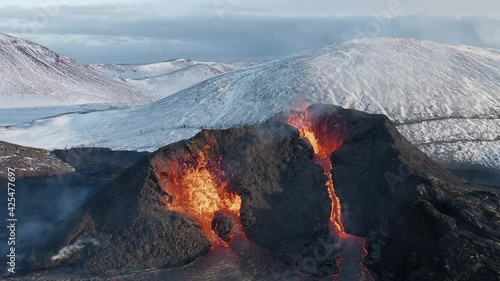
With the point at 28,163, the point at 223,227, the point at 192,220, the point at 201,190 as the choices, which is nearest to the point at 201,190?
the point at 201,190

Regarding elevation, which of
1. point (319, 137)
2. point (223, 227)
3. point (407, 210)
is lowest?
point (407, 210)

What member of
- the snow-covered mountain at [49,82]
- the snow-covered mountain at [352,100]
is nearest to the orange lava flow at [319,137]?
the snow-covered mountain at [352,100]

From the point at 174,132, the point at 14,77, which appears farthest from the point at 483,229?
the point at 14,77

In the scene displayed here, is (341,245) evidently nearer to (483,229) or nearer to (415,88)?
(483,229)

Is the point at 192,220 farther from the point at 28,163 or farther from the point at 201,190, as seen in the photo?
the point at 28,163

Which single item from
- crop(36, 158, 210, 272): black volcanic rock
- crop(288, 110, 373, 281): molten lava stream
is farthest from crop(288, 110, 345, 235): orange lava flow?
crop(36, 158, 210, 272): black volcanic rock

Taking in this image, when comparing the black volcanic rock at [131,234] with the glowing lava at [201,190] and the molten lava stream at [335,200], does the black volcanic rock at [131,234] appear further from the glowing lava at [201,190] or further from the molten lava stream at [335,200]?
the molten lava stream at [335,200]
